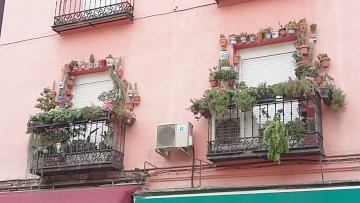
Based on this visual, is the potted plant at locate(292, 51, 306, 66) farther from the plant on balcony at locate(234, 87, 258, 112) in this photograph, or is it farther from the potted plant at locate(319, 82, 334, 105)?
the plant on balcony at locate(234, 87, 258, 112)

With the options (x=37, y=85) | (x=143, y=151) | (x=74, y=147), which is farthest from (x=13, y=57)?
(x=143, y=151)

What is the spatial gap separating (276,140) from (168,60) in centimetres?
316

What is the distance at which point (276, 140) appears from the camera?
9.18 metres

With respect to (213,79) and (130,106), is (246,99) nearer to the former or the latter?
(213,79)

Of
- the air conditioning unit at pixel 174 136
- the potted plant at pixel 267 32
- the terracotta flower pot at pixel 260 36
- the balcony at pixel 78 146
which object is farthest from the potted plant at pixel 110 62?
the potted plant at pixel 267 32

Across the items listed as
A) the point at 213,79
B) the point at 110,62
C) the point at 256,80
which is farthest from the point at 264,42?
the point at 110,62

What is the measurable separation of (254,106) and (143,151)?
232 cm

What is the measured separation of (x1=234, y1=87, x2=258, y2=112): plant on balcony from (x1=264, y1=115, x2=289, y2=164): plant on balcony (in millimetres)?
541

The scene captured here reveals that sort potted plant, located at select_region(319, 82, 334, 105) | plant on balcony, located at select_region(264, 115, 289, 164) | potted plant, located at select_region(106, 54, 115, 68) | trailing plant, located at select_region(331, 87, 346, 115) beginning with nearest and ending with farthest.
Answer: plant on balcony, located at select_region(264, 115, 289, 164)
potted plant, located at select_region(319, 82, 334, 105)
trailing plant, located at select_region(331, 87, 346, 115)
potted plant, located at select_region(106, 54, 115, 68)

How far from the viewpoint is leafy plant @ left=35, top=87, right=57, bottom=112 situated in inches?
469

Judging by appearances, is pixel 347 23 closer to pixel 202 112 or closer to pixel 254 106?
pixel 254 106

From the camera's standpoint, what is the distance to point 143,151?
1105 centimetres

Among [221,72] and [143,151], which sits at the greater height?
[221,72]

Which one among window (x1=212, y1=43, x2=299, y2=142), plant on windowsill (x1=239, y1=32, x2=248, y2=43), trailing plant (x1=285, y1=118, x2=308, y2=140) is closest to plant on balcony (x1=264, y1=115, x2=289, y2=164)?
trailing plant (x1=285, y1=118, x2=308, y2=140)
